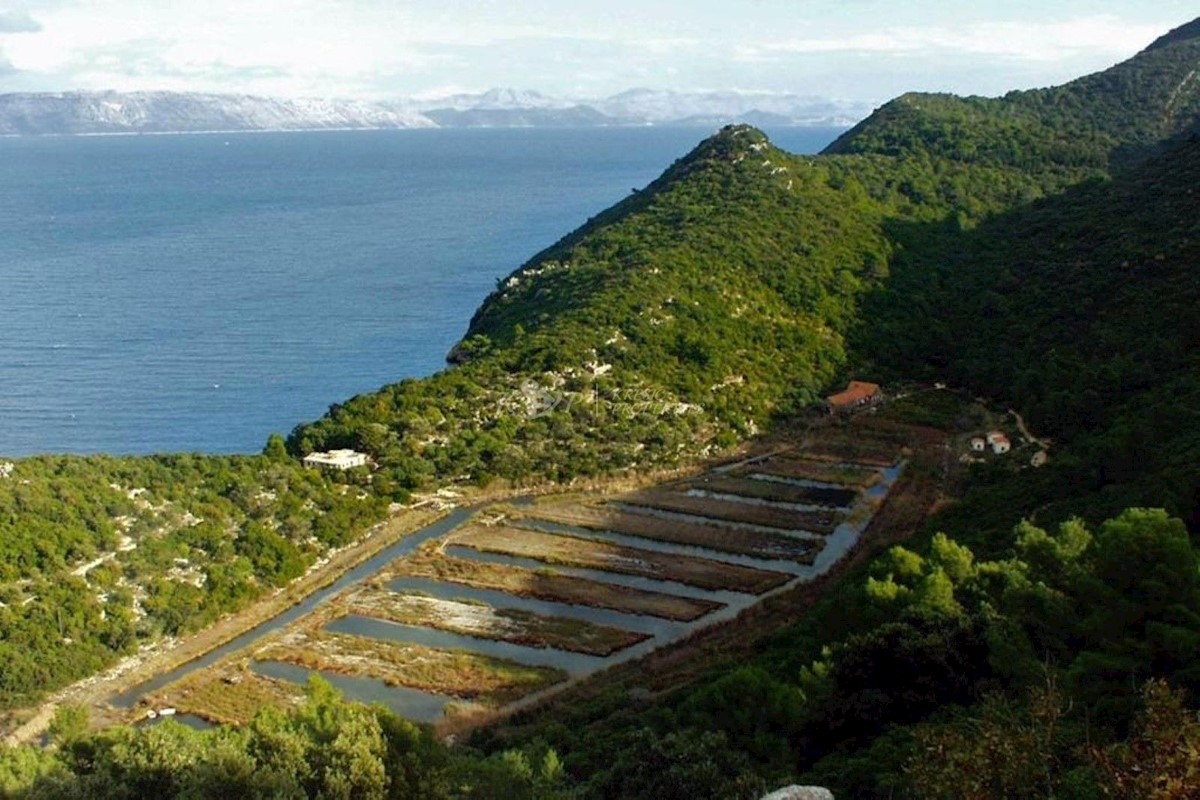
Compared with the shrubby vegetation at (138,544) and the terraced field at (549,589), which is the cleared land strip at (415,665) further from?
the shrubby vegetation at (138,544)


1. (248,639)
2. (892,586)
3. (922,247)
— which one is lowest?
(248,639)

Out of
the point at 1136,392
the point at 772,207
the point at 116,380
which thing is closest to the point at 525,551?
the point at 1136,392

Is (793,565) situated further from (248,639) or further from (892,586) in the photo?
(248,639)

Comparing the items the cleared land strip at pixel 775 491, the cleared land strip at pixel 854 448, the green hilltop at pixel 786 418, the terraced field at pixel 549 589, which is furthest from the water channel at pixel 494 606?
the cleared land strip at pixel 854 448

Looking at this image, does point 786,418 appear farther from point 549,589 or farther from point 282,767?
point 282,767

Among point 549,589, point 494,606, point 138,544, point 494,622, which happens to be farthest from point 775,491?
point 138,544

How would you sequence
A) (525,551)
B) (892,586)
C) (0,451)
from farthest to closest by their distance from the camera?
(0,451) → (525,551) → (892,586)

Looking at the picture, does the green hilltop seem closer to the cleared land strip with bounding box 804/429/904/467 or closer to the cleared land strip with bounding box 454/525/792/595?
the cleared land strip with bounding box 804/429/904/467
